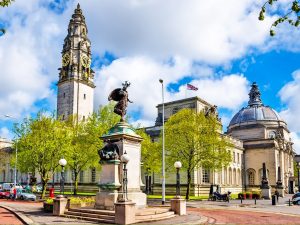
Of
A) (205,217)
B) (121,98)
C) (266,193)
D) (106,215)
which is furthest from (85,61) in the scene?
(106,215)

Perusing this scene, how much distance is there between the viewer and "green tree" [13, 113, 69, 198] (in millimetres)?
39562

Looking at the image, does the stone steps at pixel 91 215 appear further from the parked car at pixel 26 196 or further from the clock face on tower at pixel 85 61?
the clock face on tower at pixel 85 61

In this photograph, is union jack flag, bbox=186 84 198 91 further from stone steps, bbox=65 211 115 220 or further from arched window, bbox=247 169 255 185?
arched window, bbox=247 169 255 185

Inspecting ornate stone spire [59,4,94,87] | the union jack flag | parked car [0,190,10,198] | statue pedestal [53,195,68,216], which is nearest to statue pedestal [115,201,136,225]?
statue pedestal [53,195,68,216]

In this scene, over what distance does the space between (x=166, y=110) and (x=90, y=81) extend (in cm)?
2146

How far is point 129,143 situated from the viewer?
20.6 meters

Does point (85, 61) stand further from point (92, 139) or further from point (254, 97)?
point (254, 97)

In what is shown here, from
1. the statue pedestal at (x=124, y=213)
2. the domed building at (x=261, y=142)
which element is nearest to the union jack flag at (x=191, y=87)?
the statue pedestal at (x=124, y=213)

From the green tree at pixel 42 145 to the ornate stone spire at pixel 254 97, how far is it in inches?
2659

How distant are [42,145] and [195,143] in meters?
18.5

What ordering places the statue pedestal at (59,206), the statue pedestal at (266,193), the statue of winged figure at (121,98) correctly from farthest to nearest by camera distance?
1. the statue pedestal at (266,193)
2. the statue of winged figure at (121,98)
3. the statue pedestal at (59,206)

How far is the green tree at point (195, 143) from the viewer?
42781 millimetres

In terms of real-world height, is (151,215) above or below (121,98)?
below

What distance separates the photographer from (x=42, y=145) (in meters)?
39.3
